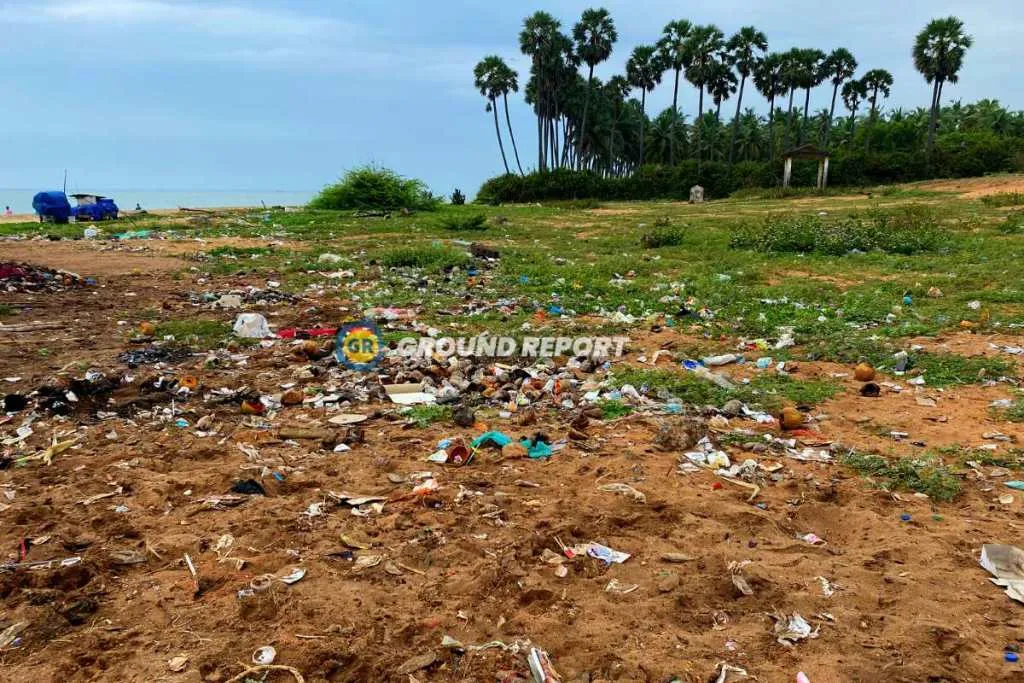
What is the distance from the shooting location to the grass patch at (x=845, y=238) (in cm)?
948

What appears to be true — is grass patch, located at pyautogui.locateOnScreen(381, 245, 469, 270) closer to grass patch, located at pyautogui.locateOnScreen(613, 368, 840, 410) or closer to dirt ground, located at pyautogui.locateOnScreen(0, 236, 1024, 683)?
grass patch, located at pyautogui.locateOnScreen(613, 368, 840, 410)

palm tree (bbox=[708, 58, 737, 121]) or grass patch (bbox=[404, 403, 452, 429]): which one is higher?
palm tree (bbox=[708, 58, 737, 121])

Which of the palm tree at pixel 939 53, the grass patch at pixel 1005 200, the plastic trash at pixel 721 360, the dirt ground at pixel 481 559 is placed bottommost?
the dirt ground at pixel 481 559

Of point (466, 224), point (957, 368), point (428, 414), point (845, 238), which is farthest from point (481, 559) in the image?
point (466, 224)

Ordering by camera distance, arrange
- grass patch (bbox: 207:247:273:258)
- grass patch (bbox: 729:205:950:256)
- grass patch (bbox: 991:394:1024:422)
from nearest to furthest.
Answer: grass patch (bbox: 991:394:1024:422)
grass patch (bbox: 729:205:950:256)
grass patch (bbox: 207:247:273:258)

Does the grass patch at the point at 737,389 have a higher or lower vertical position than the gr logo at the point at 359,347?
lower

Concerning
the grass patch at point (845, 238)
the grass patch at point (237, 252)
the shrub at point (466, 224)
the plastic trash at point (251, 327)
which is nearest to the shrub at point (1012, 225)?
the grass patch at point (845, 238)

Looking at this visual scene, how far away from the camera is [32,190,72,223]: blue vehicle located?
17.6 m

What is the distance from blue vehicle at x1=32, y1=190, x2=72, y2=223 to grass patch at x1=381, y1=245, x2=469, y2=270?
12.9 metres

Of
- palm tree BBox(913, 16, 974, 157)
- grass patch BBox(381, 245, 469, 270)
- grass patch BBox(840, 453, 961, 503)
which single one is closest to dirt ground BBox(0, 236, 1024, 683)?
grass patch BBox(840, 453, 961, 503)

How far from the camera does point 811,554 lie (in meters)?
2.42

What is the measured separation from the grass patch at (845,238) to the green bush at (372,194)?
1320cm

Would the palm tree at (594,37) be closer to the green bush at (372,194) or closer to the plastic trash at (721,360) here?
the green bush at (372,194)

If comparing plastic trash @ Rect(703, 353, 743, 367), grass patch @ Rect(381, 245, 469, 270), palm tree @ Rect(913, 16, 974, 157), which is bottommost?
plastic trash @ Rect(703, 353, 743, 367)
